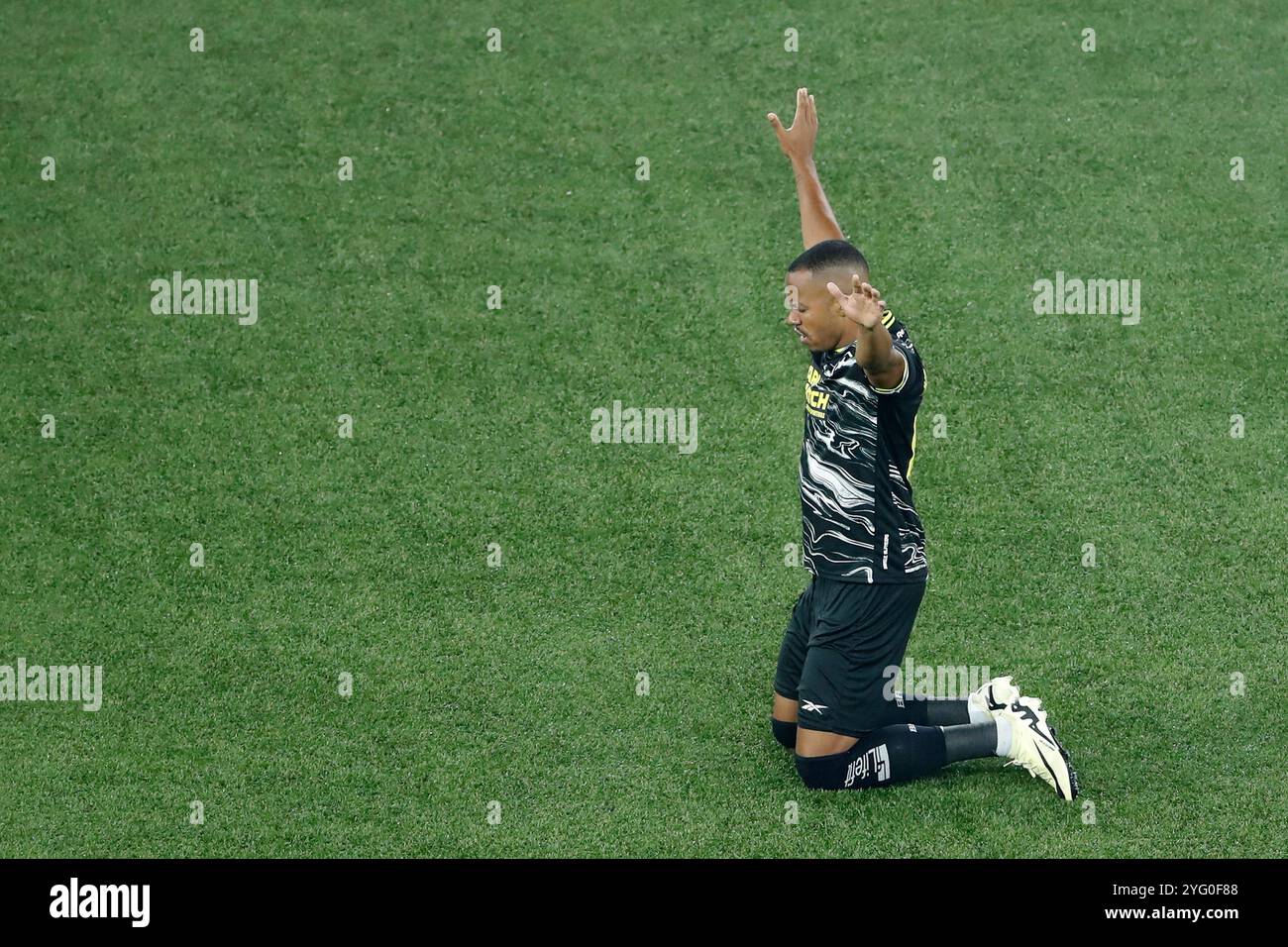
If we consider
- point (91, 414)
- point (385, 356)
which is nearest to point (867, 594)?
point (385, 356)

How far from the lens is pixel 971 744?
22.2 ft

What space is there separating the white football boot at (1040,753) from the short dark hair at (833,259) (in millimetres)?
2211

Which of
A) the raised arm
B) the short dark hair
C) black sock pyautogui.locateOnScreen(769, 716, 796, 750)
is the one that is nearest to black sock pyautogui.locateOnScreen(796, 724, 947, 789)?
black sock pyautogui.locateOnScreen(769, 716, 796, 750)

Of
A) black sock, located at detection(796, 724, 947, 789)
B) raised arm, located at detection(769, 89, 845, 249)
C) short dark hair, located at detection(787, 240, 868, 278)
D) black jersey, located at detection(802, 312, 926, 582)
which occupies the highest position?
raised arm, located at detection(769, 89, 845, 249)

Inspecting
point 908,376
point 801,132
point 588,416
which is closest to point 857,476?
point 908,376

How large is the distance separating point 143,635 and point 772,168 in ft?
19.4

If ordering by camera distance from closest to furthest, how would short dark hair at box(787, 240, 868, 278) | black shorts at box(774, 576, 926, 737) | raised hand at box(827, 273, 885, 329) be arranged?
raised hand at box(827, 273, 885, 329) → short dark hair at box(787, 240, 868, 278) → black shorts at box(774, 576, 926, 737)

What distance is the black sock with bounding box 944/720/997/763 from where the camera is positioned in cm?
677

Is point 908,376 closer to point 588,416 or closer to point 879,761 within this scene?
point 879,761

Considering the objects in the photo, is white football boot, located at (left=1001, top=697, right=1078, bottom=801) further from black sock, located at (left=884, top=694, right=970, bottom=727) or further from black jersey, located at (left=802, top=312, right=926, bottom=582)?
black jersey, located at (left=802, top=312, right=926, bottom=582)

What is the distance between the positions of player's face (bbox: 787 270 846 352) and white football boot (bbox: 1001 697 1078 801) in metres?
1.98

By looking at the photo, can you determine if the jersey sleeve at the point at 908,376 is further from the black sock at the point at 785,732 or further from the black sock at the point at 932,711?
the black sock at the point at 785,732

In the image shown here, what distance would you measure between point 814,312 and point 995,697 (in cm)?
212

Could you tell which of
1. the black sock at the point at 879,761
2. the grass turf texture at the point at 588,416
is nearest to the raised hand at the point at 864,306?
the black sock at the point at 879,761
